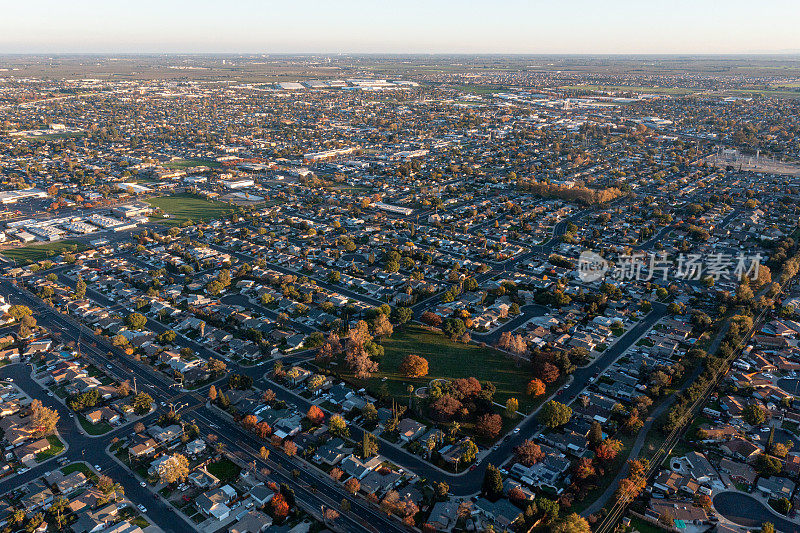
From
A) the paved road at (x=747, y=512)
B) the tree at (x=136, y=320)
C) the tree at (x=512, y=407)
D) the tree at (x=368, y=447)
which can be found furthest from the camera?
the tree at (x=136, y=320)

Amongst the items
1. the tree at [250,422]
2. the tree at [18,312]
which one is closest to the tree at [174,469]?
the tree at [250,422]

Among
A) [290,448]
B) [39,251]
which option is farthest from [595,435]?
[39,251]

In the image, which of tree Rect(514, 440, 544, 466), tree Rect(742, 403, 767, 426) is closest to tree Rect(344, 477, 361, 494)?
tree Rect(514, 440, 544, 466)

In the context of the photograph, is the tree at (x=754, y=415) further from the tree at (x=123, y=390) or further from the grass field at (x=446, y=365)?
the tree at (x=123, y=390)

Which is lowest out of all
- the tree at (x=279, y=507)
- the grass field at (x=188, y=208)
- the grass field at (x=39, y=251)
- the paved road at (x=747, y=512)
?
the paved road at (x=747, y=512)

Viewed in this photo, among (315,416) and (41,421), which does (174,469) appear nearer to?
(315,416)

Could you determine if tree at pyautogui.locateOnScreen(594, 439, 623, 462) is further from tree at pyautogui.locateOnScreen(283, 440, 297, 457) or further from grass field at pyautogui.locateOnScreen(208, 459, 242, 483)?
grass field at pyautogui.locateOnScreen(208, 459, 242, 483)
